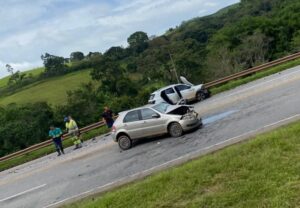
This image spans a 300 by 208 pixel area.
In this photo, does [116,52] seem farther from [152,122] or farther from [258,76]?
[152,122]

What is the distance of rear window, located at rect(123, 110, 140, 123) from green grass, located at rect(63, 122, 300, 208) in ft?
29.0

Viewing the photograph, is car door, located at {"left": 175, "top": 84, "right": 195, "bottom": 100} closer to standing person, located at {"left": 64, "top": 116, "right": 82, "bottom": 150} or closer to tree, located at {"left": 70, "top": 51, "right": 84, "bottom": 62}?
standing person, located at {"left": 64, "top": 116, "right": 82, "bottom": 150}

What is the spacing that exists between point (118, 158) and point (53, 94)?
263ft

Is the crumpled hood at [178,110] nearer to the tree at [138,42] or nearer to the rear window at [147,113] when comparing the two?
the rear window at [147,113]

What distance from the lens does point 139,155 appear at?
630 inches

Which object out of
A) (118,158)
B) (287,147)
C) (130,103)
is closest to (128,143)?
(118,158)

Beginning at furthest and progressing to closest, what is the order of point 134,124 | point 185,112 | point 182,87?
point 182,87, point 134,124, point 185,112

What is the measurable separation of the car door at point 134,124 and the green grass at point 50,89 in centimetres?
7302

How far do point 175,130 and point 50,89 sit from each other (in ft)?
278

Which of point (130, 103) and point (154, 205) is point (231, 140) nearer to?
point (154, 205)

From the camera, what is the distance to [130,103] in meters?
41.0

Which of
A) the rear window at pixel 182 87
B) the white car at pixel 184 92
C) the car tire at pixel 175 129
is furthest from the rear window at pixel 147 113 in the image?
the rear window at pixel 182 87

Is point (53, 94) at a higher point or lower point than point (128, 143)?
higher

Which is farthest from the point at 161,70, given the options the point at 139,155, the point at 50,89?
Answer: the point at 139,155
